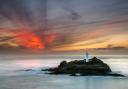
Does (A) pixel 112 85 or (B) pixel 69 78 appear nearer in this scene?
(A) pixel 112 85

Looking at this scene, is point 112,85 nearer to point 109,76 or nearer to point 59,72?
point 109,76

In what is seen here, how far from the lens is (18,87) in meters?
58.2

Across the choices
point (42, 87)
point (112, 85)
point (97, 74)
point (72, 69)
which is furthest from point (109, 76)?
point (42, 87)

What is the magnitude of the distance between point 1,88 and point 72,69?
2371cm

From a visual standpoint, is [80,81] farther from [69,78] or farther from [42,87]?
[42,87]

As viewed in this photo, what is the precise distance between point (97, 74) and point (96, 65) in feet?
6.11

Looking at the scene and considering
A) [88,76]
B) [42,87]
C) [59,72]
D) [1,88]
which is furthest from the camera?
[59,72]

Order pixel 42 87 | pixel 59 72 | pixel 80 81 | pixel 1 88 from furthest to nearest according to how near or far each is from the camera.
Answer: pixel 59 72 → pixel 80 81 → pixel 42 87 → pixel 1 88

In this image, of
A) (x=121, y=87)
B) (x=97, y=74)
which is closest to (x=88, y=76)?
(x=97, y=74)

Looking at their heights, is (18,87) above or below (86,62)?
below

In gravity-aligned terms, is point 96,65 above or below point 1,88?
above

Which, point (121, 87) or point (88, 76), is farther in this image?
point (88, 76)

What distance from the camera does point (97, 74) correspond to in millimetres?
75062

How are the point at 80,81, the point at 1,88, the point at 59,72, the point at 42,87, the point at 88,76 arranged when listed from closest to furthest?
the point at 1,88
the point at 42,87
the point at 80,81
the point at 88,76
the point at 59,72
